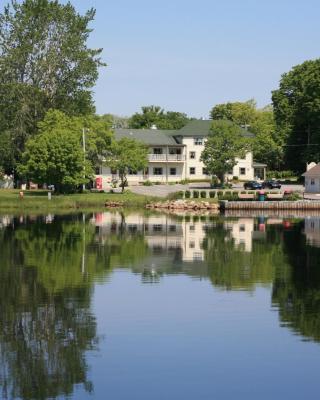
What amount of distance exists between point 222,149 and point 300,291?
71.3 meters

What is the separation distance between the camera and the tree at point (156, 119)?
487 ft

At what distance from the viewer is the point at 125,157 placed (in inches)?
3718

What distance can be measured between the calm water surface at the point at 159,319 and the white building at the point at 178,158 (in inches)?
2501

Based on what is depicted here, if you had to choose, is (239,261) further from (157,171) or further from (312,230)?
(157,171)

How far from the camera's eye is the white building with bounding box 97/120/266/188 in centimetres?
11394

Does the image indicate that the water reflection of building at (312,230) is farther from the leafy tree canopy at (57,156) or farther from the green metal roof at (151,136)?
the green metal roof at (151,136)

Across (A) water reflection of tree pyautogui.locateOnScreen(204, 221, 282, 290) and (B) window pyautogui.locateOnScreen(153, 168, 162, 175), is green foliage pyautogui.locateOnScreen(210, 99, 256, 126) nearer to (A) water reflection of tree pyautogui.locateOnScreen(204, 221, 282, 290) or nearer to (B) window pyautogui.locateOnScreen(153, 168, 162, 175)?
(B) window pyautogui.locateOnScreen(153, 168, 162, 175)

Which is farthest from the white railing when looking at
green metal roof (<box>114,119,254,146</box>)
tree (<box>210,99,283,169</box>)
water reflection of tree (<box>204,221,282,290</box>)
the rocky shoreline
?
water reflection of tree (<box>204,221,282,290</box>)

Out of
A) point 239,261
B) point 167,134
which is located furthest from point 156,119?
point 239,261

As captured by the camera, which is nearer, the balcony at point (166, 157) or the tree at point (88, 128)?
the tree at point (88, 128)

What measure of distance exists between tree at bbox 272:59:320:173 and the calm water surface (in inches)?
2166

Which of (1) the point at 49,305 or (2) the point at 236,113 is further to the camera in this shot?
(2) the point at 236,113

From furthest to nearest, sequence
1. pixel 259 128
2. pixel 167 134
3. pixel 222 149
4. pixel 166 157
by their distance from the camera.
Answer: pixel 259 128 → pixel 167 134 → pixel 166 157 → pixel 222 149

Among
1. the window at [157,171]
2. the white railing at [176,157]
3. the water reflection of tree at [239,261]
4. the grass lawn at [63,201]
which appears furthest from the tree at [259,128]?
the water reflection of tree at [239,261]
